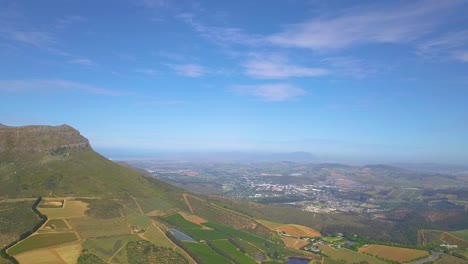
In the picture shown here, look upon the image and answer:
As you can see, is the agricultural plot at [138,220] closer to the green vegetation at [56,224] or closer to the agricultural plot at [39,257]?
the green vegetation at [56,224]

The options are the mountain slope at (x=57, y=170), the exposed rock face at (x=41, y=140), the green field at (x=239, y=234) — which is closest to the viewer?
the green field at (x=239, y=234)

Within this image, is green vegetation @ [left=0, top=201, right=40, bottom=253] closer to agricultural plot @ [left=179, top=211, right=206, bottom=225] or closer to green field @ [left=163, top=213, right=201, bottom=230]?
green field @ [left=163, top=213, right=201, bottom=230]

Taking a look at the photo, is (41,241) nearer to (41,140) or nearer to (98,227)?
(98,227)

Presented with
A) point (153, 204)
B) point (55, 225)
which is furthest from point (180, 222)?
point (55, 225)

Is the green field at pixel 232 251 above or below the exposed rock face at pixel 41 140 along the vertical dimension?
below

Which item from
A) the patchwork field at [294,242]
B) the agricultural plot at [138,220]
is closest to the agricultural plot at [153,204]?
the agricultural plot at [138,220]

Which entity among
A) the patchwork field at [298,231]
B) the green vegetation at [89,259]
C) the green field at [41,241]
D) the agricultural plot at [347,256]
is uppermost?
the green field at [41,241]

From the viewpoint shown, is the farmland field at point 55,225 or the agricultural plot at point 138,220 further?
the agricultural plot at point 138,220
